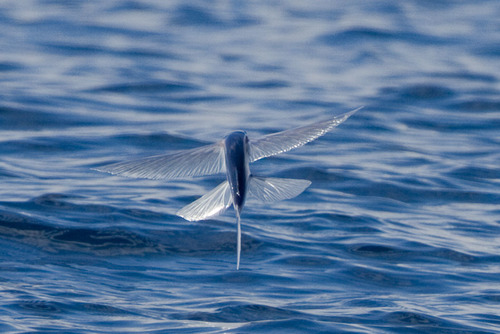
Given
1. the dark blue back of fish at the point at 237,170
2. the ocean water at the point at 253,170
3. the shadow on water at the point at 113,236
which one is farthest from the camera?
the shadow on water at the point at 113,236

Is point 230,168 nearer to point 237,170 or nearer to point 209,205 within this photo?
point 237,170

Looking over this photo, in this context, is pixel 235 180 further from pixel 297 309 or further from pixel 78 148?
pixel 78 148

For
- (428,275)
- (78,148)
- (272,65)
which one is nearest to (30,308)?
(428,275)

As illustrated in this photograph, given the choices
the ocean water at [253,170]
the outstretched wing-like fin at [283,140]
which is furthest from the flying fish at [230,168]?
the ocean water at [253,170]

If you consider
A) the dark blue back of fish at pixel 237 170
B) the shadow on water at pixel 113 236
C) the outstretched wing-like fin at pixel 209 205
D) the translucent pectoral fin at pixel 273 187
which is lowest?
the shadow on water at pixel 113 236

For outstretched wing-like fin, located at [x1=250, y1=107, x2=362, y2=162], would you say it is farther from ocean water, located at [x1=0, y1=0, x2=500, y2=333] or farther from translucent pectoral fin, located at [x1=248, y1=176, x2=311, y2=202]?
ocean water, located at [x1=0, y1=0, x2=500, y2=333]

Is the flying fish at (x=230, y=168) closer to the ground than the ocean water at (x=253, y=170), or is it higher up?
higher up

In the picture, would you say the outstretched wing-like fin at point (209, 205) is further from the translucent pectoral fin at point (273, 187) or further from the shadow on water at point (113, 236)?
the shadow on water at point (113, 236)
